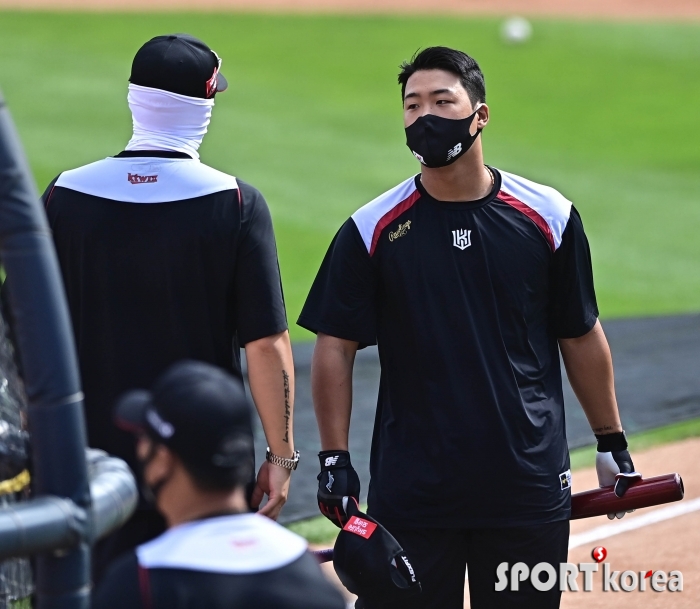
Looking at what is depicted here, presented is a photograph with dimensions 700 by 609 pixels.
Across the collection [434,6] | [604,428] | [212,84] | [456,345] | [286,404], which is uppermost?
[434,6]

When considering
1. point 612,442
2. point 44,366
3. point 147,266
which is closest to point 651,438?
point 612,442

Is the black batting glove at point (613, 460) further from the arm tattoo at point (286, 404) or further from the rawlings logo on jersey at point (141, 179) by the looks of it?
the rawlings logo on jersey at point (141, 179)

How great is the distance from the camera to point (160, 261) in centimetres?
365

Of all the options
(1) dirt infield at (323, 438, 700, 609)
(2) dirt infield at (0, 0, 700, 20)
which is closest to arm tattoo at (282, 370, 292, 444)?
(1) dirt infield at (323, 438, 700, 609)

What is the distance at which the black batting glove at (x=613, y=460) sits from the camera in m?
4.37

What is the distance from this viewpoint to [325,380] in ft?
13.8

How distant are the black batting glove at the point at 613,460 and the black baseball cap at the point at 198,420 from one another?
7.60ft

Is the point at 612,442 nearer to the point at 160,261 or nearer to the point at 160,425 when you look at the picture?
the point at 160,261

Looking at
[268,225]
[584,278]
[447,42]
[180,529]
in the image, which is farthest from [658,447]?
[447,42]

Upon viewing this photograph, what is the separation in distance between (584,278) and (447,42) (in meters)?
22.1

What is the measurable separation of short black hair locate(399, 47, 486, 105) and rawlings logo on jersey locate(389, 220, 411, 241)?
46 centimetres

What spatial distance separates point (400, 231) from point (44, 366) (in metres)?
1.99

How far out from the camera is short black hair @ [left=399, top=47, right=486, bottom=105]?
4156mm

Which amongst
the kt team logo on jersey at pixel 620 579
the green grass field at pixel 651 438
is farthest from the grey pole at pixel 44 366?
the green grass field at pixel 651 438
